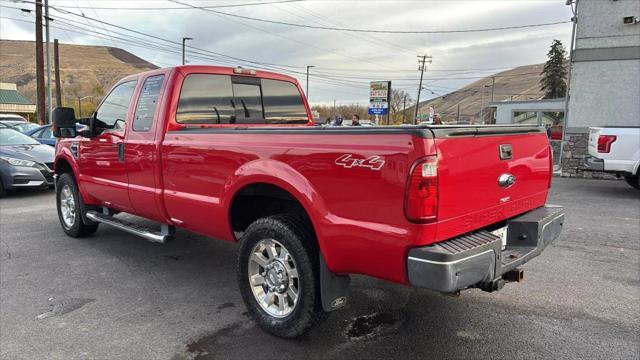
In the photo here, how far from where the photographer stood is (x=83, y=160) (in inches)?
216

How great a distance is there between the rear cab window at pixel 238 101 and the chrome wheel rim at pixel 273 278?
65.2 inches

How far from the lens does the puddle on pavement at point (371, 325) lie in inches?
133

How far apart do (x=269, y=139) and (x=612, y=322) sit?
2977mm

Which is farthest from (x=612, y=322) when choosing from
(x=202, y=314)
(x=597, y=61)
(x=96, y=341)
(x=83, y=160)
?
(x=597, y=61)

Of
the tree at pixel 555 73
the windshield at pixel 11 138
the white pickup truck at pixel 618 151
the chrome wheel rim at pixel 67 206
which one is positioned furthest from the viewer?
the tree at pixel 555 73

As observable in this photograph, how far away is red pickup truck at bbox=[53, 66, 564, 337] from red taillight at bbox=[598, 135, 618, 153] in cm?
679

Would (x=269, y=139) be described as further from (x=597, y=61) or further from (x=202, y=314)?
(x=597, y=61)

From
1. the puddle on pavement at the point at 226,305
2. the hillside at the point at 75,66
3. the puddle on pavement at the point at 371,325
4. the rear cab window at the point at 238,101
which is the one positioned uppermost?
the hillside at the point at 75,66

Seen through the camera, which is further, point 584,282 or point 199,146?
point 584,282

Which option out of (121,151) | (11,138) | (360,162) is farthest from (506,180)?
(11,138)

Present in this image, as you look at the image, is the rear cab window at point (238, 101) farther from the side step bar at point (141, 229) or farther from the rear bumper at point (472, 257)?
the rear bumper at point (472, 257)

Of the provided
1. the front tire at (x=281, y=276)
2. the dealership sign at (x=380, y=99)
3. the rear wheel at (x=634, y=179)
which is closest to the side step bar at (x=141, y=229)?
the front tire at (x=281, y=276)

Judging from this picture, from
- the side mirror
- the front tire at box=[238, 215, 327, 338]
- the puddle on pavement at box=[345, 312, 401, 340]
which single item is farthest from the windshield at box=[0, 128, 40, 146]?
the puddle on pavement at box=[345, 312, 401, 340]

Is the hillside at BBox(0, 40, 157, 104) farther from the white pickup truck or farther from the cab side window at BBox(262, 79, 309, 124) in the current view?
the cab side window at BBox(262, 79, 309, 124)
